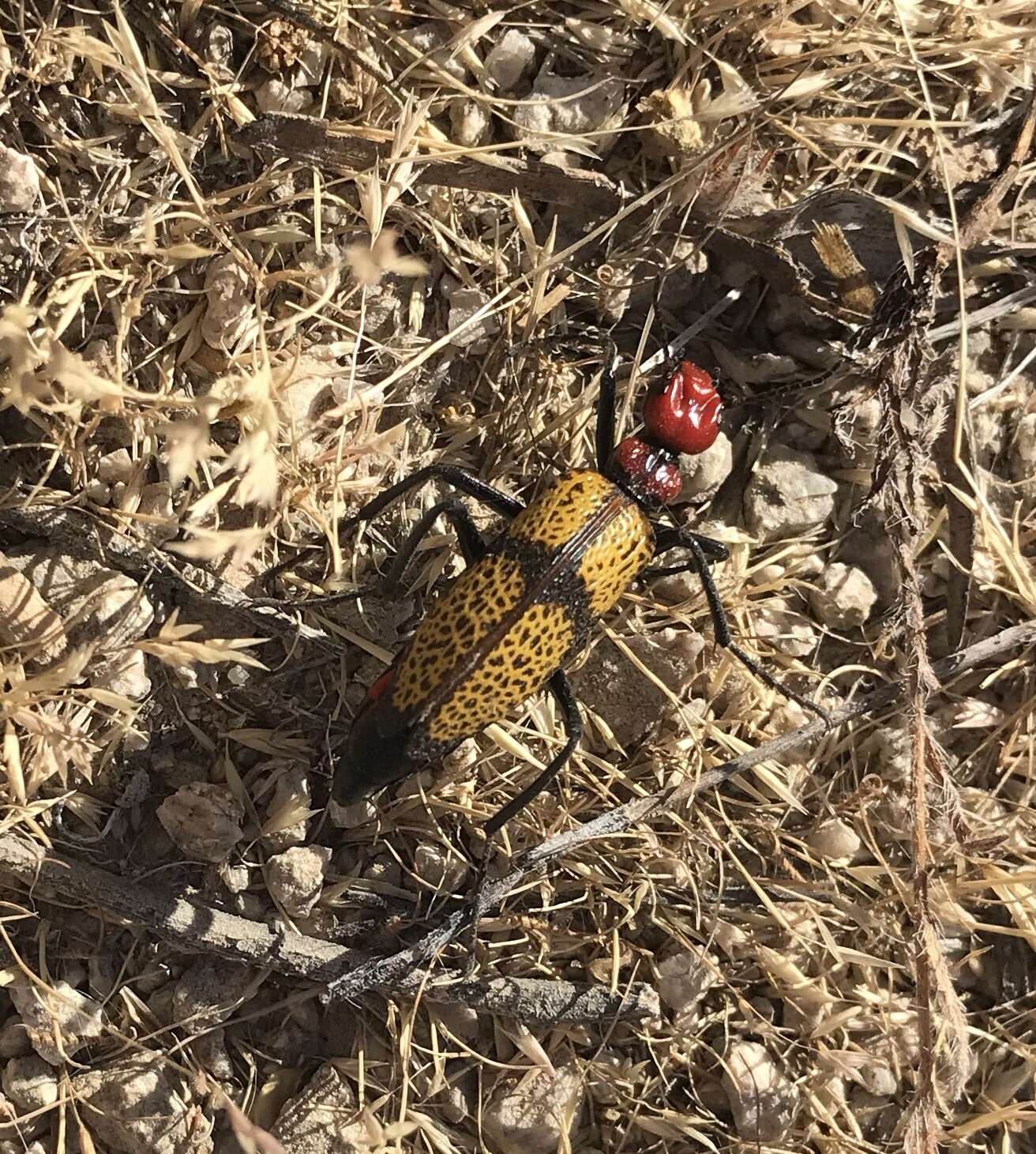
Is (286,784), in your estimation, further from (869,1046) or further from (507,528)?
(869,1046)

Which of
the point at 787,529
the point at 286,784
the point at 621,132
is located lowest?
the point at 286,784

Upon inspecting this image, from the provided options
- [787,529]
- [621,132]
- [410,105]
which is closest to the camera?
[410,105]

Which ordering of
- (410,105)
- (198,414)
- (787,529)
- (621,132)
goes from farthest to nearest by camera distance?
(787,529) < (621,132) < (410,105) < (198,414)

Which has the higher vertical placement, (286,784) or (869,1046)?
(286,784)

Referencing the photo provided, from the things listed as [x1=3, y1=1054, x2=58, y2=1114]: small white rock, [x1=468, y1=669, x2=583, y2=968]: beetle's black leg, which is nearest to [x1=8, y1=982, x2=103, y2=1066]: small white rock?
[x1=3, y1=1054, x2=58, y2=1114]: small white rock

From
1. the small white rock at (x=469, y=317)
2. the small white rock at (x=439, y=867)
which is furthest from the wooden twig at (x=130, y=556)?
the small white rock at (x=469, y=317)

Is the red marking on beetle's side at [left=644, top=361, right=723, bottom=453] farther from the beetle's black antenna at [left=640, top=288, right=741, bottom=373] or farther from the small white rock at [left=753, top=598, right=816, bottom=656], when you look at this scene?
the small white rock at [left=753, top=598, right=816, bottom=656]

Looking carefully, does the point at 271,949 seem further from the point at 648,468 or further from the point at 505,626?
the point at 648,468

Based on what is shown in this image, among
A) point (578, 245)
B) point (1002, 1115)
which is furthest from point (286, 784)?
point (1002, 1115)

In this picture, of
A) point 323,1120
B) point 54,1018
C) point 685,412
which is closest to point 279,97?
point 685,412
